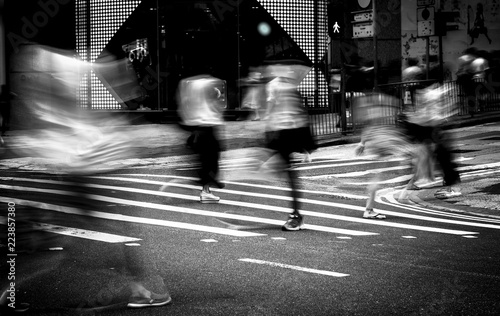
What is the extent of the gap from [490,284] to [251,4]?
21.1 m

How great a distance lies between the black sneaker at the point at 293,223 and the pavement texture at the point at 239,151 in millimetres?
2996

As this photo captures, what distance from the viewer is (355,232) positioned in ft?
31.7

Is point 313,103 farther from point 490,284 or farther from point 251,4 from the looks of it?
point 490,284

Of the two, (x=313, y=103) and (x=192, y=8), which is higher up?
(x=192, y=8)

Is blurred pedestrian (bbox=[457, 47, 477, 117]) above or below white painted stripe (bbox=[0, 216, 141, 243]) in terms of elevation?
above

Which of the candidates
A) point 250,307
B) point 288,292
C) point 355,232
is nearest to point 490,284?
point 288,292

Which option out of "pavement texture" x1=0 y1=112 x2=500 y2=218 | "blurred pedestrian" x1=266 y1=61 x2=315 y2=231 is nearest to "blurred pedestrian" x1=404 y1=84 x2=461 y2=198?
"pavement texture" x1=0 y1=112 x2=500 y2=218

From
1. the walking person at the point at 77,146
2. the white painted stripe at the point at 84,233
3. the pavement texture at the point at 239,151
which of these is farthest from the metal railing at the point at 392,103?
the walking person at the point at 77,146

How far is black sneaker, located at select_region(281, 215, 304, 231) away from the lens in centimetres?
971

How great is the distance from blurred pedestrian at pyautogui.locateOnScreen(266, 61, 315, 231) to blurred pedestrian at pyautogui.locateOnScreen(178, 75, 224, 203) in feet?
6.74

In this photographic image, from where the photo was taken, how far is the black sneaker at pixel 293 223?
31.9ft

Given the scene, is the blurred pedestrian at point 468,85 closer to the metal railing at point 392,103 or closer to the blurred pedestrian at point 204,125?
the metal railing at point 392,103

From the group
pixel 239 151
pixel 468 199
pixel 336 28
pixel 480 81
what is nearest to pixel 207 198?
pixel 468 199

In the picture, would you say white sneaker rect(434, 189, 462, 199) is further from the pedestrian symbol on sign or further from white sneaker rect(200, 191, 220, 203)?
the pedestrian symbol on sign
